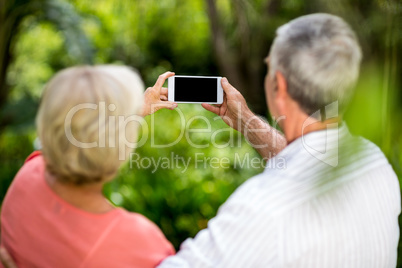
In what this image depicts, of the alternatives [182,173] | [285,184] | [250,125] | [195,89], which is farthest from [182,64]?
[285,184]

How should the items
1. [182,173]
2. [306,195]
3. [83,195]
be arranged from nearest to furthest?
[306,195] → [83,195] → [182,173]

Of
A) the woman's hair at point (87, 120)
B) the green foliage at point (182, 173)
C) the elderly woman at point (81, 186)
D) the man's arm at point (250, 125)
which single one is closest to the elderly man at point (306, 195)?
the elderly woman at point (81, 186)

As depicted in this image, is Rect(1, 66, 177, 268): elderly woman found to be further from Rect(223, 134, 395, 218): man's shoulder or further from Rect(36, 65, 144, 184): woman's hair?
Rect(223, 134, 395, 218): man's shoulder

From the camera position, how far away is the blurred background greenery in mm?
946

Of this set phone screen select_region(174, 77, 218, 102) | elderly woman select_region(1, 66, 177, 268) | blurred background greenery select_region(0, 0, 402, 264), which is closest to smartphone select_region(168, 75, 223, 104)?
phone screen select_region(174, 77, 218, 102)

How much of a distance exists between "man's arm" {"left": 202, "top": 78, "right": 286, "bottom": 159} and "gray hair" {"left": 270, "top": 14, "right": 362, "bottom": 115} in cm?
61

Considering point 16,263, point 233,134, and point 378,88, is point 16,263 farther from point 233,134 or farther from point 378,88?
point 233,134

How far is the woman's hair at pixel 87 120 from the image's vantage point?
1.11 m

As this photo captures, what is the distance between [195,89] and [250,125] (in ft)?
0.87

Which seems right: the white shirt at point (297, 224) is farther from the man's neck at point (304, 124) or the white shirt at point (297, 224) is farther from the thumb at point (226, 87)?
the thumb at point (226, 87)

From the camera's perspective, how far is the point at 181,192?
3799 millimetres

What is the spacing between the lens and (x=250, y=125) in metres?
1.87

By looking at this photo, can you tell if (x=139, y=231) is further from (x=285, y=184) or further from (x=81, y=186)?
(x=285, y=184)

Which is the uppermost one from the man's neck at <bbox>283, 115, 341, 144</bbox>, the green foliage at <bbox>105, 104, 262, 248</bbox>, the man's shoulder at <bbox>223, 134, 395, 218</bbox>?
the man's neck at <bbox>283, 115, 341, 144</bbox>
